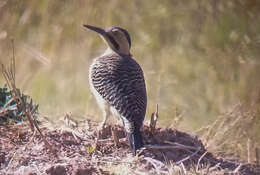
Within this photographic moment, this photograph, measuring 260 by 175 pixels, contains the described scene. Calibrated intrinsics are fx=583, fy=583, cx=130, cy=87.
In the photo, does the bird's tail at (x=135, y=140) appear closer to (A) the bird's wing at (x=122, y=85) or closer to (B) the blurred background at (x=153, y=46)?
(A) the bird's wing at (x=122, y=85)

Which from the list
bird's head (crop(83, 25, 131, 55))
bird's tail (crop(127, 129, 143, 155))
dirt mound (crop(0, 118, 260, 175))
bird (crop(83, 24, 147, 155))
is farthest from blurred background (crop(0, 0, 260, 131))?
bird's tail (crop(127, 129, 143, 155))

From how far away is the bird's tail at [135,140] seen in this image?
5.35 metres

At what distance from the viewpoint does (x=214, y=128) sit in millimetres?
7000

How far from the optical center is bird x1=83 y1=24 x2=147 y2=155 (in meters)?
5.47

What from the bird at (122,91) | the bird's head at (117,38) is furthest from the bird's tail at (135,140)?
the bird's head at (117,38)

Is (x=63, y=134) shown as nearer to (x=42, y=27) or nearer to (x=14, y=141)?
(x=14, y=141)

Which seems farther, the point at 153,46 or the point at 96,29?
the point at 153,46

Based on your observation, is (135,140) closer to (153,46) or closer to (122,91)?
(122,91)

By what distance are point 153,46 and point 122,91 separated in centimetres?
441

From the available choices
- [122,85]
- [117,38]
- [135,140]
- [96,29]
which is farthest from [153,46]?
[135,140]

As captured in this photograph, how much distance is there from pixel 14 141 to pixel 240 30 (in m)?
4.72

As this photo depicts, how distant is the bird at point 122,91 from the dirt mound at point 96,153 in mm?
159

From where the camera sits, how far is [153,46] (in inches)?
398

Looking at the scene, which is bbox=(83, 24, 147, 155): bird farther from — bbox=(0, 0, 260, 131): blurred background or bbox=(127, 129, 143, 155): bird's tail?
bbox=(0, 0, 260, 131): blurred background
